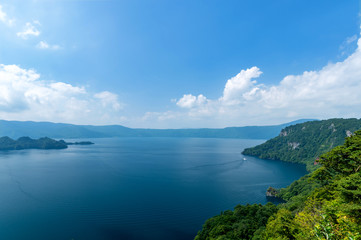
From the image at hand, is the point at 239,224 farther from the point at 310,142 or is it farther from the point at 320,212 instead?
the point at 310,142

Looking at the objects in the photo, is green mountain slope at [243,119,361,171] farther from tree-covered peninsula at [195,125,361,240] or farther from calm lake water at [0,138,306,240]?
tree-covered peninsula at [195,125,361,240]

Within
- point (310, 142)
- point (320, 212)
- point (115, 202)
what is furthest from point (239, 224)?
point (310, 142)

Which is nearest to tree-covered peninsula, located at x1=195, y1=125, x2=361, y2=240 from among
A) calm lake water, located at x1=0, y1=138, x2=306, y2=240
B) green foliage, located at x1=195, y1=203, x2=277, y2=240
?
green foliage, located at x1=195, y1=203, x2=277, y2=240

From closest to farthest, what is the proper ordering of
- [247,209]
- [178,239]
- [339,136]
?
[247,209], [178,239], [339,136]

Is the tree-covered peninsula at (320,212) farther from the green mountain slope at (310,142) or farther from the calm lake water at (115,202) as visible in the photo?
the green mountain slope at (310,142)

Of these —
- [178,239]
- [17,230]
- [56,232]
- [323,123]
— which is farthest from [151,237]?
[323,123]

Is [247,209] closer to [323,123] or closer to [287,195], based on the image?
[287,195]

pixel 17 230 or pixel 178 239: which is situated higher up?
pixel 17 230
